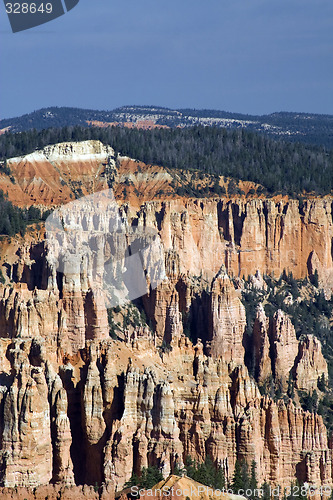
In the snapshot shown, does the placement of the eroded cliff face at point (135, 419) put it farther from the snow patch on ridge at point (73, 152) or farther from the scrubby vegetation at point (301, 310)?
the snow patch on ridge at point (73, 152)

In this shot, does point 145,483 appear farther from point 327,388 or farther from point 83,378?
point 327,388

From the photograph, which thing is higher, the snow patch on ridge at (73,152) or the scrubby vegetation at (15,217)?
the snow patch on ridge at (73,152)

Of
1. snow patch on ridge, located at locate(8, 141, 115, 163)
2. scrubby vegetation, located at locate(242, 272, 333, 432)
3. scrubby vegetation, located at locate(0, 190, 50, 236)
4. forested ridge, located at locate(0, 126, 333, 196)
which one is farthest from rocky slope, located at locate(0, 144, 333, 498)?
forested ridge, located at locate(0, 126, 333, 196)

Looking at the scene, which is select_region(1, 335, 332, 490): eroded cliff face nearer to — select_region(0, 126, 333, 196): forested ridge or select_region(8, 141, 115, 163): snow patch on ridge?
select_region(8, 141, 115, 163): snow patch on ridge

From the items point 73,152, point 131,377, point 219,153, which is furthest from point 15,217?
point 131,377

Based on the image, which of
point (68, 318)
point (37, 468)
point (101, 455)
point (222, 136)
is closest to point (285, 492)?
point (101, 455)

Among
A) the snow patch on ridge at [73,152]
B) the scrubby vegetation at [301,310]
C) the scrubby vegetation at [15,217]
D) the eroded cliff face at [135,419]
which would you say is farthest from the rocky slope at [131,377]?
the snow patch on ridge at [73,152]

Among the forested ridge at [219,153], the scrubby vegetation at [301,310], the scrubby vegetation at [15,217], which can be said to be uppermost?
the forested ridge at [219,153]
